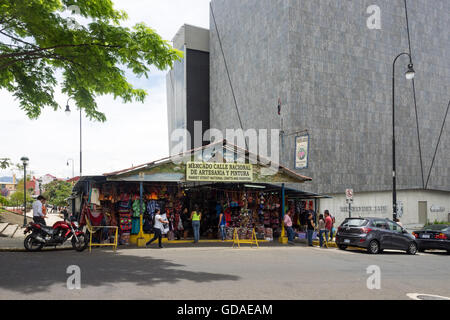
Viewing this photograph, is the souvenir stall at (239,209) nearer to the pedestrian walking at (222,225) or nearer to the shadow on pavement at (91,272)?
the pedestrian walking at (222,225)

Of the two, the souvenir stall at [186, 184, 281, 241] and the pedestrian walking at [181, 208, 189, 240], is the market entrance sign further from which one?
the pedestrian walking at [181, 208, 189, 240]

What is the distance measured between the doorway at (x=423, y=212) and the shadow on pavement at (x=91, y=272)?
999 inches

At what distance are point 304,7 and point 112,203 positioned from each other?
26380 mm

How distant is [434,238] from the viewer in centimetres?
1814

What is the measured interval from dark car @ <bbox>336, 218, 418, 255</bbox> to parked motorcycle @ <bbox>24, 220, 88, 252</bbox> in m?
11.3

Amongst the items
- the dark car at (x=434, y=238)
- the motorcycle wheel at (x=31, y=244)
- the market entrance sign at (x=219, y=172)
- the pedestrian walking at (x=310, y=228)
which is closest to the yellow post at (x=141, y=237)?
the market entrance sign at (x=219, y=172)

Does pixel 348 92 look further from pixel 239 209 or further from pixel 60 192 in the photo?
pixel 60 192

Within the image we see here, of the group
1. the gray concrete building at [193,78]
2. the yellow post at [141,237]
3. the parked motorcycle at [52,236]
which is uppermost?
the gray concrete building at [193,78]

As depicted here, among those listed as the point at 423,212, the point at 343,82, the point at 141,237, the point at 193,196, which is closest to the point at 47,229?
the point at 141,237

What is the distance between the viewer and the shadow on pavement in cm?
792

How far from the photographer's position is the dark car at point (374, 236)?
54.1ft

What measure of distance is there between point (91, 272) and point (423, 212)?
93.5 feet

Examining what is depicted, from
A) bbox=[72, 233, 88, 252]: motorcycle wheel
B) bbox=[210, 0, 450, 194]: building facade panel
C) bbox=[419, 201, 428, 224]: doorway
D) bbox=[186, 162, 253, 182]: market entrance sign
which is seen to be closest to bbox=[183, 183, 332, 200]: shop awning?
bbox=[186, 162, 253, 182]: market entrance sign

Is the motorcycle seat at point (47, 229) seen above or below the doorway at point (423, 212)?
above
